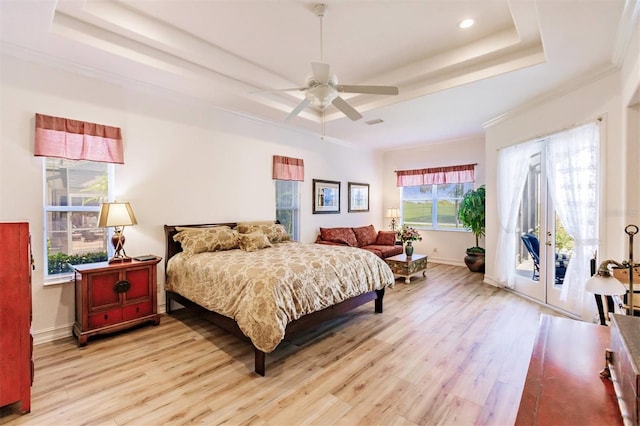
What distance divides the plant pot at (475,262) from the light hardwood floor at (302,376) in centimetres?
234

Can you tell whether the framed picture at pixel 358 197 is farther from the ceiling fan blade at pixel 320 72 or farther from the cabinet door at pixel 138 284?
the cabinet door at pixel 138 284

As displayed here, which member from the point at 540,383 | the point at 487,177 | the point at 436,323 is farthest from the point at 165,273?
the point at 487,177

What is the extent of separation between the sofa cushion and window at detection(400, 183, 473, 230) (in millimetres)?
1172

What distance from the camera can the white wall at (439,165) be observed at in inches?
253

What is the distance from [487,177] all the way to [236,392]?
198 inches

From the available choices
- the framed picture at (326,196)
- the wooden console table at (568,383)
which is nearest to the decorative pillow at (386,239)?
the framed picture at (326,196)

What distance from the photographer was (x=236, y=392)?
7.35 feet

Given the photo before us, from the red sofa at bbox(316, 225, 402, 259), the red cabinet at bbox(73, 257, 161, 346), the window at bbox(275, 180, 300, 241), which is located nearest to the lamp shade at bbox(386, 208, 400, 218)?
the red sofa at bbox(316, 225, 402, 259)

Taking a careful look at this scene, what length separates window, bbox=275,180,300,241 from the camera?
17.7ft

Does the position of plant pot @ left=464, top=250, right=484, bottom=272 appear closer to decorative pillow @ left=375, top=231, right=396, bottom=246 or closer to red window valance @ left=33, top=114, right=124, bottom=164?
decorative pillow @ left=375, top=231, right=396, bottom=246

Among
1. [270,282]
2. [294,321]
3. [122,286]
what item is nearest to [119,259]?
[122,286]

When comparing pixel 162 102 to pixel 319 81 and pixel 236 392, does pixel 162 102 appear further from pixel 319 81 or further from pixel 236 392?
pixel 236 392

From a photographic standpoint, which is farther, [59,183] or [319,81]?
[59,183]

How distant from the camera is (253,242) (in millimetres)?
3916
